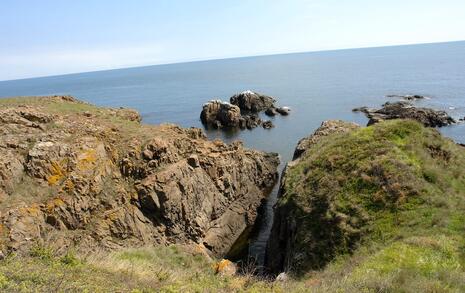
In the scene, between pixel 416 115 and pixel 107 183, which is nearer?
pixel 107 183

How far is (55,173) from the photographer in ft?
96.7

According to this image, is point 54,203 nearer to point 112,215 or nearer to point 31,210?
point 31,210

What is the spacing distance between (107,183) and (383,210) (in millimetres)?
21286

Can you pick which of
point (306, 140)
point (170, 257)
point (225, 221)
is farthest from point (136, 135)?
point (306, 140)

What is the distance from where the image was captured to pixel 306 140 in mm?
47656

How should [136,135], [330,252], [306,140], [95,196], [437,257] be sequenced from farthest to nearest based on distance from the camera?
[306,140] < [136,135] < [95,196] < [330,252] < [437,257]

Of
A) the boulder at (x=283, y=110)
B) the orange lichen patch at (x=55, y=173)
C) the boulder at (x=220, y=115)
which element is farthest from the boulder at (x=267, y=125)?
the orange lichen patch at (x=55, y=173)

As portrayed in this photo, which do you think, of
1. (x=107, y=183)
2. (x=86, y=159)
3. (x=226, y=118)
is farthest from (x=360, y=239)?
(x=226, y=118)

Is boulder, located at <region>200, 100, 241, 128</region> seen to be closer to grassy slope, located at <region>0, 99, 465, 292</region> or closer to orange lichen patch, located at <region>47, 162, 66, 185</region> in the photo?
grassy slope, located at <region>0, 99, 465, 292</region>

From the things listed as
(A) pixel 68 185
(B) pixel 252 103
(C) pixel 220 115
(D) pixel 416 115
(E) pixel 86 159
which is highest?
(E) pixel 86 159

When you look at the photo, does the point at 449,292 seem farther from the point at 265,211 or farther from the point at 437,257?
the point at 265,211

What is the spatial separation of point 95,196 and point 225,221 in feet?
44.4

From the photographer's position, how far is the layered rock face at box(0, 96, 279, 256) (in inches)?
1078

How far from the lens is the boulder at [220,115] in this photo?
3223 inches
